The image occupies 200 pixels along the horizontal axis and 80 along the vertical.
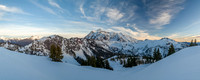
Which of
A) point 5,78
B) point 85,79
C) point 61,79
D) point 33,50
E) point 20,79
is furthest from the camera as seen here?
point 33,50

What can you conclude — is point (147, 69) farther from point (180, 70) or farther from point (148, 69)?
point (180, 70)

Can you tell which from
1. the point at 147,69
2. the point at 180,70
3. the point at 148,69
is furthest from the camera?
the point at 147,69

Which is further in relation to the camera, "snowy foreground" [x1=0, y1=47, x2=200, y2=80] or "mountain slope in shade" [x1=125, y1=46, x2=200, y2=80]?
"snowy foreground" [x1=0, y1=47, x2=200, y2=80]

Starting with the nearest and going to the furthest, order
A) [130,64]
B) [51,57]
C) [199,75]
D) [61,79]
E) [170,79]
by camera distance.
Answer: [199,75] → [170,79] → [61,79] → [51,57] → [130,64]

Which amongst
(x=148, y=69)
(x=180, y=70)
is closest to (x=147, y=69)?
(x=148, y=69)

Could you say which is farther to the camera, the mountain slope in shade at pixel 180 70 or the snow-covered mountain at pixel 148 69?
the snow-covered mountain at pixel 148 69

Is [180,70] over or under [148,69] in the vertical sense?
over

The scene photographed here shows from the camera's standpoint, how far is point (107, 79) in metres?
19.9

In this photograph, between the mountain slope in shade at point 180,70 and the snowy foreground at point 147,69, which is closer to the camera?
the mountain slope in shade at point 180,70

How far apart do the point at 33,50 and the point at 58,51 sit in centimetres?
21571

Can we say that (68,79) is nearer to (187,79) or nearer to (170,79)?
(170,79)

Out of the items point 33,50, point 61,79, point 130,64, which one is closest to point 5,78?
point 61,79

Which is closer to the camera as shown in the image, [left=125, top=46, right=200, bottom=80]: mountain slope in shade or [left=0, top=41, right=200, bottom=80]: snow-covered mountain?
[left=125, top=46, right=200, bottom=80]: mountain slope in shade

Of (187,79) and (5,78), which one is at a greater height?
(187,79)
